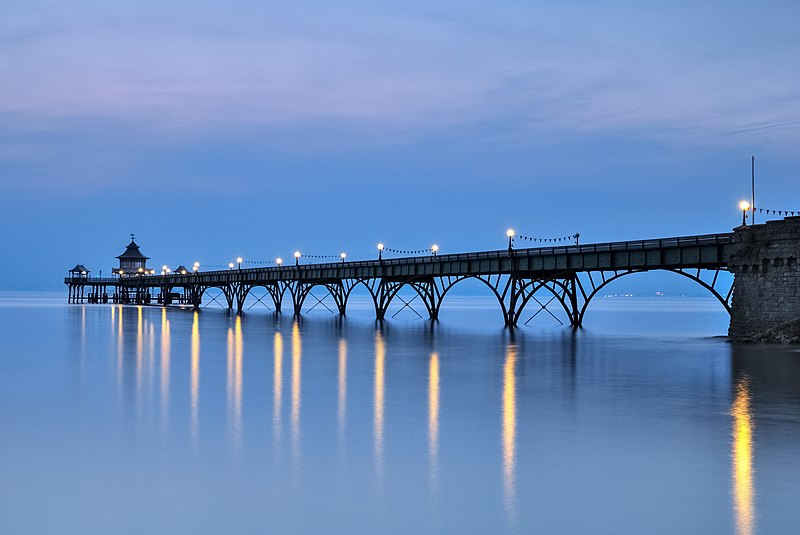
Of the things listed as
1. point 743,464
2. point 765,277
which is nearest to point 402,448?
point 743,464

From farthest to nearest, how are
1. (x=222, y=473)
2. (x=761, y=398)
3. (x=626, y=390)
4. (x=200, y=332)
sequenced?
(x=200, y=332)
(x=626, y=390)
(x=761, y=398)
(x=222, y=473)

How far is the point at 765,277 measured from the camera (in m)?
46.7

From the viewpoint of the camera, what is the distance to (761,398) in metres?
26.9

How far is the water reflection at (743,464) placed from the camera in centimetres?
1362

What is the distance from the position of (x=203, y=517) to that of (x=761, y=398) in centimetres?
1848

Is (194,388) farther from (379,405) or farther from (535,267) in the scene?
(535,267)

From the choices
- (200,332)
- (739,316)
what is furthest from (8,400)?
(200,332)

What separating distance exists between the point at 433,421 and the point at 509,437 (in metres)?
2.93

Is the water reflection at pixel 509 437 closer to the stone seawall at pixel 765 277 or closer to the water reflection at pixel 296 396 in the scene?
the water reflection at pixel 296 396

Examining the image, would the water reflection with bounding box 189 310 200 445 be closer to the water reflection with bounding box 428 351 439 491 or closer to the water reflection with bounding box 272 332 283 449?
the water reflection with bounding box 272 332 283 449

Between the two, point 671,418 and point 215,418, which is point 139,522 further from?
point 671,418

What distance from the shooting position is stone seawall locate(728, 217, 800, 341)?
45.0 meters

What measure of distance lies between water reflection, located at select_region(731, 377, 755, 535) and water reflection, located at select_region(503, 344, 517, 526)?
130 inches

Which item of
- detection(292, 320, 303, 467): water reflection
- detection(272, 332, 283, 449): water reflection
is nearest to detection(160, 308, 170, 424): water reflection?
detection(272, 332, 283, 449): water reflection
